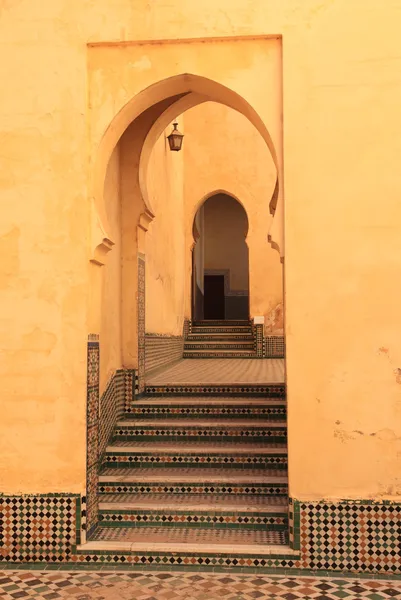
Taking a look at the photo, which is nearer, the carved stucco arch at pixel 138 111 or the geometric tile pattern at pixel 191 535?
the geometric tile pattern at pixel 191 535

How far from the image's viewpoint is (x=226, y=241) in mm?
18609

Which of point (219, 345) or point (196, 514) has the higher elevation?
point (219, 345)

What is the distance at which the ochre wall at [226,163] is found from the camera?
39.1 feet

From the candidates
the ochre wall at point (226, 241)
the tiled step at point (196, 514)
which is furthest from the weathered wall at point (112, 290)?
the ochre wall at point (226, 241)

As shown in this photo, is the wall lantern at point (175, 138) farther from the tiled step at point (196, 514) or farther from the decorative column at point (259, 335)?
the tiled step at point (196, 514)

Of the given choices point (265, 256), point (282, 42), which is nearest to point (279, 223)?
point (282, 42)

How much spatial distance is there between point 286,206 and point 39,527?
8.37 ft

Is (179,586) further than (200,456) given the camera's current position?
No

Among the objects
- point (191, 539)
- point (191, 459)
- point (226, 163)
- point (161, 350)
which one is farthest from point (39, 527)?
point (226, 163)

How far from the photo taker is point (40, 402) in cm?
405

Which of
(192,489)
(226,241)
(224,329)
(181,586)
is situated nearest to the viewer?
(181,586)

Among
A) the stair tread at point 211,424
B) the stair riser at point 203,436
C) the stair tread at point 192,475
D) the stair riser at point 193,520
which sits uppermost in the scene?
the stair tread at point 211,424

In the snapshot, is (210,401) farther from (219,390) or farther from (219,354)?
(219,354)

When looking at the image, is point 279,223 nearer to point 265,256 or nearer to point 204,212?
point 265,256
